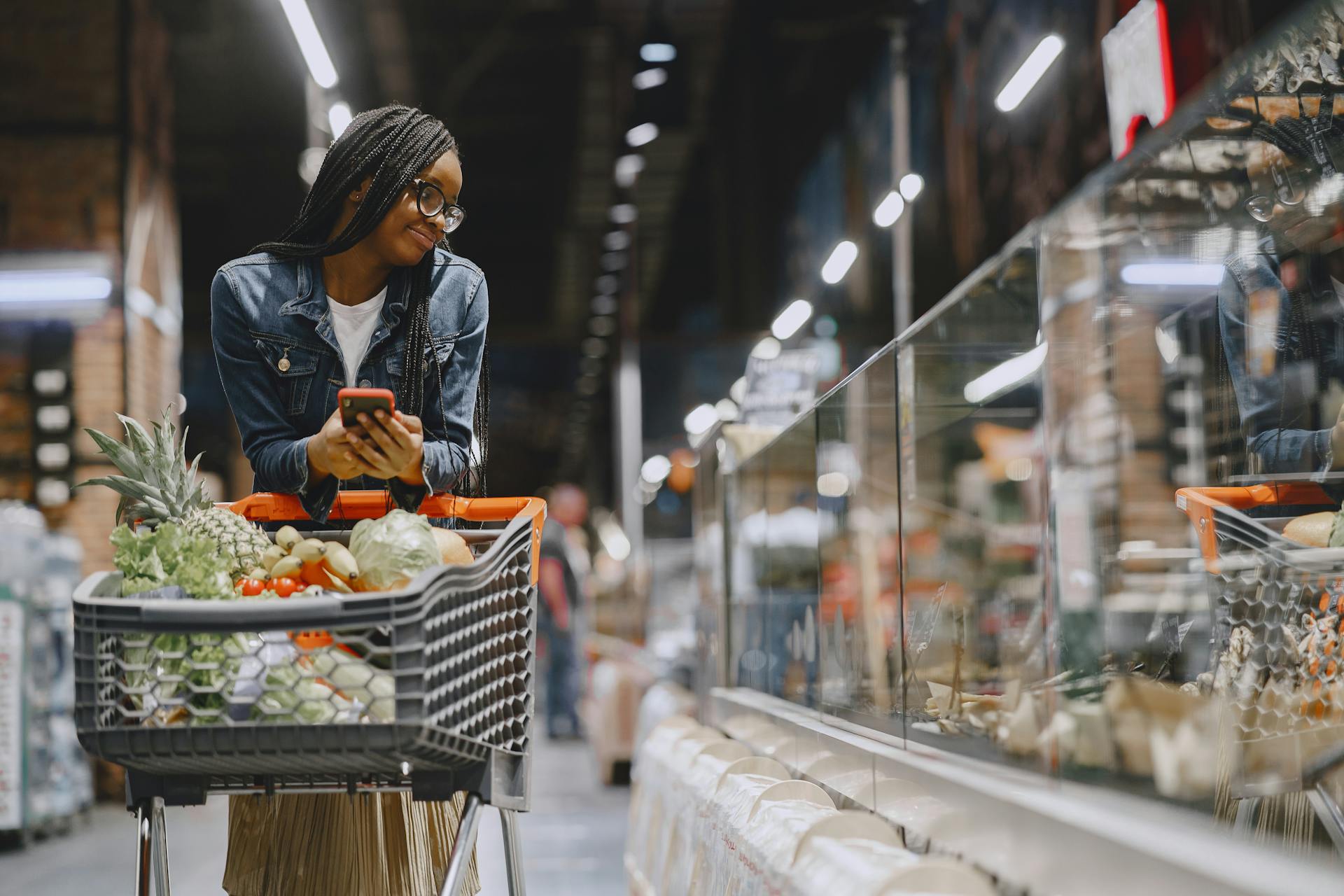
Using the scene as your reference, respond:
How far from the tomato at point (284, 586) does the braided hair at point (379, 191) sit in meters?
0.39

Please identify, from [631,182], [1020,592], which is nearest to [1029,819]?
[1020,592]

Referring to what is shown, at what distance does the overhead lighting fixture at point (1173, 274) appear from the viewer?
6.11 ft

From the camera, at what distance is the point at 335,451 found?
1.67 meters

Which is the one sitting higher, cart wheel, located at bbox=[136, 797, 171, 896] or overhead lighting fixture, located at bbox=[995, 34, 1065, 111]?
overhead lighting fixture, located at bbox=[995, 34, 1065, 111]

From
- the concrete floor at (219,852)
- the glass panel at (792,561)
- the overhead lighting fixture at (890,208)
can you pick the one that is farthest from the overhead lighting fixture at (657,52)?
the glass panel at (792,561)

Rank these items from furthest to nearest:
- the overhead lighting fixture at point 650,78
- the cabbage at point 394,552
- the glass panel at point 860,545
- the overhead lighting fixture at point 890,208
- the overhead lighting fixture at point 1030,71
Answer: the overhead lighting fixture at point 650,78, the overhead lighting fixture at point 890,208, the overhead lighting fixture at point 1030,71, the glass panel at point 860,545, the cabbage at point 394,552

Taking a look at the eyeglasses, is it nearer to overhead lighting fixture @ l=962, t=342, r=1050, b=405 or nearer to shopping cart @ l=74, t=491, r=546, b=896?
shopping cart @ l=74, t=491, r=546, b=896

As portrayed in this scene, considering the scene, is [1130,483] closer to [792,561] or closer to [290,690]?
[792,561]

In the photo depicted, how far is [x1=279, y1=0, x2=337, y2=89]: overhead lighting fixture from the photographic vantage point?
6754mm

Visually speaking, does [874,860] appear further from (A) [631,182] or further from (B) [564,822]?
(A) [631,182]

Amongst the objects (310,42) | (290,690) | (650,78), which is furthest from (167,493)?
(650,78)

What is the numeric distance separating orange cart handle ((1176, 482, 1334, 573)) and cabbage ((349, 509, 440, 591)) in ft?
4.22

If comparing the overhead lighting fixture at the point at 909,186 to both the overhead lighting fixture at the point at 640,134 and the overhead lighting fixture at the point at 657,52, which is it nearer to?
the overhead lighting fixture at the point at 657,52

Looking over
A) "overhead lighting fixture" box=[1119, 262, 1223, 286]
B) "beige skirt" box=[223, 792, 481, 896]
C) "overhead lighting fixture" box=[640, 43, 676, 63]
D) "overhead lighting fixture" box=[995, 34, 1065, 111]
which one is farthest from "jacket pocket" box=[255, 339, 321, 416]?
"overhead lighting fixture" box=[640, 43, 676, 63]
